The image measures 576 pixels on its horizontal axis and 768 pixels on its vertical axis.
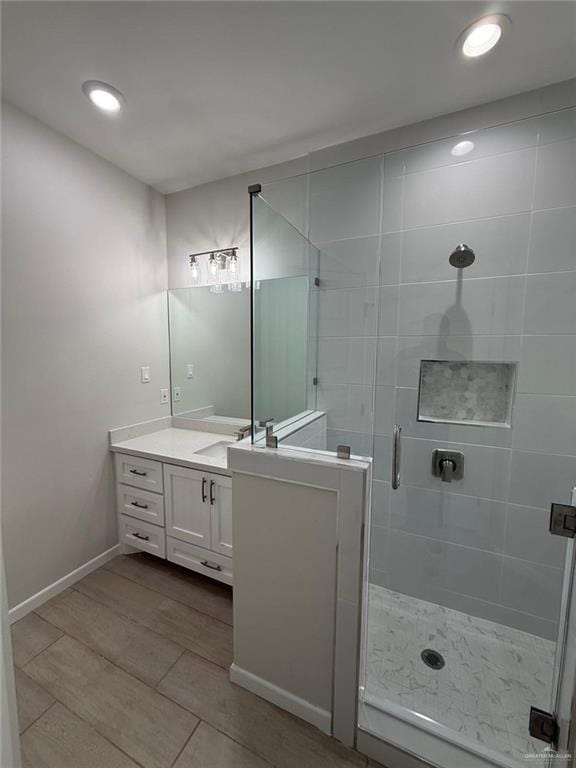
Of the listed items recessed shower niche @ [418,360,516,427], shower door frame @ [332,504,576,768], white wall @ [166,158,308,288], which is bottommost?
shower door frame @ [332,504,576,768]

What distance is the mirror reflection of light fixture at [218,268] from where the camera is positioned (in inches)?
89.1

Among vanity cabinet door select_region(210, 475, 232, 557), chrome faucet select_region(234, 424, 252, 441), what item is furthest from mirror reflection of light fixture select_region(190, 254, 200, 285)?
vanity cabinet door select_region(210, 475, 232, 557)

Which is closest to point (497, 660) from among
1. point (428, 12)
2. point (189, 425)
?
point (189, 425)

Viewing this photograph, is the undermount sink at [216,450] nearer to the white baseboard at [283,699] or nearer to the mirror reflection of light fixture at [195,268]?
the white baseboard at [283,699]

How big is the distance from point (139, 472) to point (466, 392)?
204cm

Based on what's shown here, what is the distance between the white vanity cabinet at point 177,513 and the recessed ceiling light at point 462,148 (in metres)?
2.02

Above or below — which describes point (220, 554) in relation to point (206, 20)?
below

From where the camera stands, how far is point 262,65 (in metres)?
1.34

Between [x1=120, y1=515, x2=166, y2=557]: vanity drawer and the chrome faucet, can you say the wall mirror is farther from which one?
[x1=120, y1=515, x2=166, y2=557]: vanity drawer

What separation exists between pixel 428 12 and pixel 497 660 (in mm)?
2699

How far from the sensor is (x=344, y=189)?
1.85 metres

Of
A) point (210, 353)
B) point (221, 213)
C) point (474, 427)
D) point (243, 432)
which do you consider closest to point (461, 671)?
point (474, 427)

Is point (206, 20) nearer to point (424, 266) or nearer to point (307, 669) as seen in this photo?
point (424, 266)

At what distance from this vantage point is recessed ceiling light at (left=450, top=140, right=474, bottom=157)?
152 centimetres
